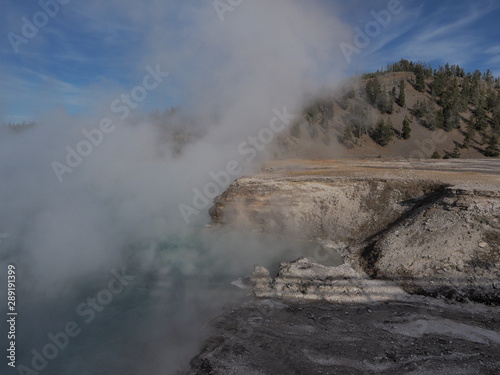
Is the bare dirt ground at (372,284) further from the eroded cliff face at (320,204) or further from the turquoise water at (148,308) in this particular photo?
the turquoise water at (148,308)

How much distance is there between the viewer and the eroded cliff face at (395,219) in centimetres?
895

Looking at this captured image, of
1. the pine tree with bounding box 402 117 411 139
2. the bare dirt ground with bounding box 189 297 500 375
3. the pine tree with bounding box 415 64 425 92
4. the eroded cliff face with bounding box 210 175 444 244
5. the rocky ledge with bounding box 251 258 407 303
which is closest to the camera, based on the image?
the bare dirt ground with bounding box 189 297 500 375

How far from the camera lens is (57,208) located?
45.9ft

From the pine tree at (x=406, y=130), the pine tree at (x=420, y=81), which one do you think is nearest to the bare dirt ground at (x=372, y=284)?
the pine tree at (x=406, y=130)

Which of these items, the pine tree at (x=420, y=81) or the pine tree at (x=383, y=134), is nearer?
the pine tree at (x=383, y=134)

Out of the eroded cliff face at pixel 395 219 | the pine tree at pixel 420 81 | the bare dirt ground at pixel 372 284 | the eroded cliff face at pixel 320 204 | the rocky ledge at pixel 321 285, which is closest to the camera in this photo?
the bare dirt ground at pixel 372 284

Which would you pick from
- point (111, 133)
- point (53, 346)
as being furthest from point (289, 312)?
point (111, 133)

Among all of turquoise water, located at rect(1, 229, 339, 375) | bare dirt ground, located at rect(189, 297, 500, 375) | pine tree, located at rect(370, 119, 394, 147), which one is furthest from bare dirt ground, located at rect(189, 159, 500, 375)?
pine tree, located at rect(370, 119, 394, 147)

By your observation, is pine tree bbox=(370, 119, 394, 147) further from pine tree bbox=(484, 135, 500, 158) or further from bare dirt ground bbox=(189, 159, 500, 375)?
bare dirt ground bbox=(189, 159, 500, 375)

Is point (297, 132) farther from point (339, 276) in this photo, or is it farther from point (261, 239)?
point (339, 276)

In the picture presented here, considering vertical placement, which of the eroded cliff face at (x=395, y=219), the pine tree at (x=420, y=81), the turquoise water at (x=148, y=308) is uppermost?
the pine tree at (x=420, y=81)

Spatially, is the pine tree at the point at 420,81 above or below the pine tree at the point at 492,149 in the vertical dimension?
above

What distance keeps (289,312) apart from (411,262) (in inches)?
167

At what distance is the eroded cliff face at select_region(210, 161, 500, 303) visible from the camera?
29.4 ft
